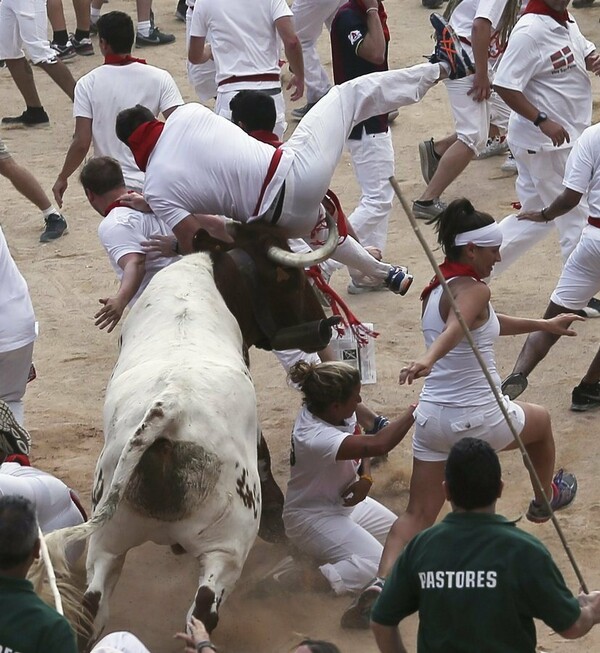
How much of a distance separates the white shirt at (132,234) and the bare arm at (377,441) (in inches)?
67.5

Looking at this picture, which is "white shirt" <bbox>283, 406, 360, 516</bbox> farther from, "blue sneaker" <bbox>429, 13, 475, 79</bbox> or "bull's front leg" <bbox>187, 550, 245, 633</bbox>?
"blue sneaker" <bbox>429, 13, 475, 79</bbox>

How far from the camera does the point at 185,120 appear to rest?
23.0 ft

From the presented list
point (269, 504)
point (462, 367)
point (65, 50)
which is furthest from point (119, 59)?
point (65, 50)

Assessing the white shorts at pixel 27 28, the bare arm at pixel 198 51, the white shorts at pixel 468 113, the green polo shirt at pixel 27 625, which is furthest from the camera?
the white shorts at pixel 27 28

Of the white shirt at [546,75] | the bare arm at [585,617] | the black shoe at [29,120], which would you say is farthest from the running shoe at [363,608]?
the black shoe at [29,120]

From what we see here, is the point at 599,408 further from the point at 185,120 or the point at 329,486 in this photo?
the point at 185,120

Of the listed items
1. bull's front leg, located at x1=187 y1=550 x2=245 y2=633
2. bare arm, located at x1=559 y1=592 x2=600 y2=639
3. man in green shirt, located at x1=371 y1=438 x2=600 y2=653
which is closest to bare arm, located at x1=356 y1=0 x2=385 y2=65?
bull's front leg, located at x1=187 y1=550 x2=245 y2=633

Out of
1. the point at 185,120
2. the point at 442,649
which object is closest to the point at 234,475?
the point at 442,649

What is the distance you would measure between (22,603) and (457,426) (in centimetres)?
269

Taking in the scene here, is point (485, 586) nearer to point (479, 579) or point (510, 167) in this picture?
point (479, 579)

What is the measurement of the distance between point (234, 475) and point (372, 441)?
84 cm

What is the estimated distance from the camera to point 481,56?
1009cm

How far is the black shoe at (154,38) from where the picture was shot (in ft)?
51.2

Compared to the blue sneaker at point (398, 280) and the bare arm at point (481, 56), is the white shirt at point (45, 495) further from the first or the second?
the bare arm at point (481, 56)
